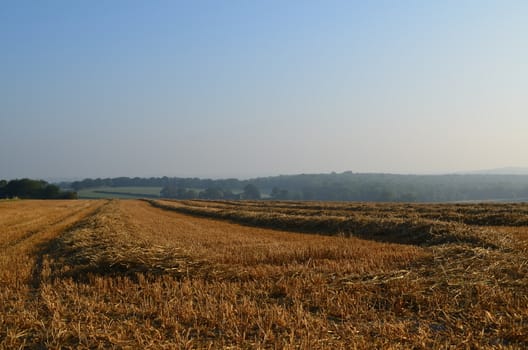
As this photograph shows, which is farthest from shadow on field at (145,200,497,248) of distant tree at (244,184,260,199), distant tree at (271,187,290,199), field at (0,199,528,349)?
distant tree at (244,184,260,199)

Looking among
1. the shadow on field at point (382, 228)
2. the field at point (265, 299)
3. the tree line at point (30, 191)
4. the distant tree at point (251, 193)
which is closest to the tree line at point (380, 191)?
the distant tree at point (251, 193)

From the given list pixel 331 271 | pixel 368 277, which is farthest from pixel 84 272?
pixel 368 277

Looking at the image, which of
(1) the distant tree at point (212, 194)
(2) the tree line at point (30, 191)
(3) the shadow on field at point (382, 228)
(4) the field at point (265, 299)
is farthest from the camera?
(1) the distant tree at point (212, 194)

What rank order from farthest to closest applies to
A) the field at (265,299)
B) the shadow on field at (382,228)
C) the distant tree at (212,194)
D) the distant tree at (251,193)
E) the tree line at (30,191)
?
the distant tree at (251,193) → the distant tree at (212,194) → the tree line at (30,191) → the shadow on field at (382,228) → the field at (265,299)

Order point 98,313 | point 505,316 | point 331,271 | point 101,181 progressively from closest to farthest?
point 505,316, point 98,313, point 331,271, point 101,181

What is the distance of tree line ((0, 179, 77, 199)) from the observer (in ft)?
317

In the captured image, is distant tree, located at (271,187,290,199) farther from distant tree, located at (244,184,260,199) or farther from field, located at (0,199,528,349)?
field, located at (0,199,528,349)

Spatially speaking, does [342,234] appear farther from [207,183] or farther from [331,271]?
[207,183]

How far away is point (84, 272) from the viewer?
8.41m

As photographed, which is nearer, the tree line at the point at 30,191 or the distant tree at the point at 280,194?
the tree line at the point at 30,191

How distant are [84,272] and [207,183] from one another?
16197 cm

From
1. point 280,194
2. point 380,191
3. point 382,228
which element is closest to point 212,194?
point 280,194

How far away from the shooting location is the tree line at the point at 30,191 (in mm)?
96500

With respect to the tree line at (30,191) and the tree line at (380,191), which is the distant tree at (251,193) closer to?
the tree line at (380,191)
